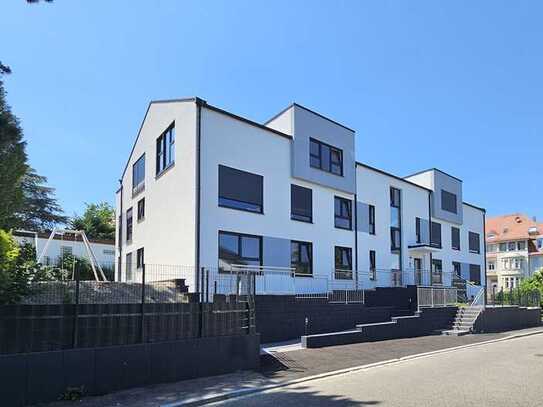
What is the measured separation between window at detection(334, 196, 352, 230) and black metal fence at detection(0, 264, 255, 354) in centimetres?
1285

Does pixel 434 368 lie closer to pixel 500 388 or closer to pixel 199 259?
pixel 500 388

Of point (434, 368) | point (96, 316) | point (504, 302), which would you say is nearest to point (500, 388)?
point (434, 368)

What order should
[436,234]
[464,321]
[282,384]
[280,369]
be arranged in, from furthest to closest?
[436,234] → [464,321] → [280,369] → [282,384]

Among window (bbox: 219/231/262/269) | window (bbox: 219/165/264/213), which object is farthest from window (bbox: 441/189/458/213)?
window (bbox: 219/231/262/269)

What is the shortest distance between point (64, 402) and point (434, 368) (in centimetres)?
863

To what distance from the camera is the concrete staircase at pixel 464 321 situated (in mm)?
22797

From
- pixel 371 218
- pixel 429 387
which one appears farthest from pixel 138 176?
pixel 429 387

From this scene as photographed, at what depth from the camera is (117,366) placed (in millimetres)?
10734

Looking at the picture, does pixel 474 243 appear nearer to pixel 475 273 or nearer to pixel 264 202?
pixel 475 273

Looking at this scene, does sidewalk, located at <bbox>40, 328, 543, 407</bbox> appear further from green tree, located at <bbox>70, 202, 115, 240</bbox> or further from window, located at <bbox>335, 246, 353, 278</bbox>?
green tree, located at <bbox>70, 202, 115, 240</bbox>

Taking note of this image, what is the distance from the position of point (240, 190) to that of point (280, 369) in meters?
10.1

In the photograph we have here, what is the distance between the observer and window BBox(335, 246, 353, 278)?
26.3 metres

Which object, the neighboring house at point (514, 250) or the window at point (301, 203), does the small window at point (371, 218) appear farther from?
the neighboring house at point (514, 250)

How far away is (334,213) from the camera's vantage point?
26688mm
